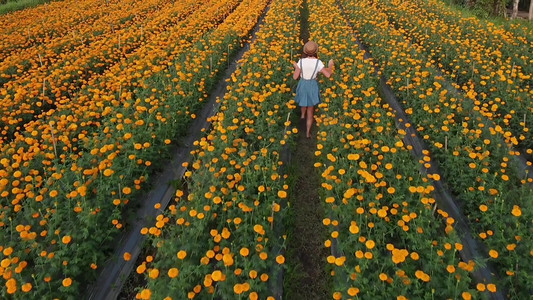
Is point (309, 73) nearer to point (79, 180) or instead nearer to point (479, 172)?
point (479, 172)

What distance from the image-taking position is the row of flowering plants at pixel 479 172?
3178 millimetres

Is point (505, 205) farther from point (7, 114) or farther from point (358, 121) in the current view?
point (7, 114)

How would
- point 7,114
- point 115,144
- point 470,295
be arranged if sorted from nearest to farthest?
point 470,295 < point 115,144 < point 7,114

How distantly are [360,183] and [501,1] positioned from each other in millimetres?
19237

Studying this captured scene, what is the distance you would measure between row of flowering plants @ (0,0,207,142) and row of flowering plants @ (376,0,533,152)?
7.85 metres

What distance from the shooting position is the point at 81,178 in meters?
4.02

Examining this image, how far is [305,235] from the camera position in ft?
13.6

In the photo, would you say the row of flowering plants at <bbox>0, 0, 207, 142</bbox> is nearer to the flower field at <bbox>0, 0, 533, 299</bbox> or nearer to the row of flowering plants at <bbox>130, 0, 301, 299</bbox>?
the flower field at <bbox>0, 0, 533, 299</bbox>

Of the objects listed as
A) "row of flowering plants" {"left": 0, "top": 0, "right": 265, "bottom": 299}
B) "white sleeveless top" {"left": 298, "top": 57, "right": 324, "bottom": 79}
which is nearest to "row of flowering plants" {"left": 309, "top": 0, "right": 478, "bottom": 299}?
"white sleeveless top" {"left": 298, "top": 57, "right": 324, "bottom": 79}

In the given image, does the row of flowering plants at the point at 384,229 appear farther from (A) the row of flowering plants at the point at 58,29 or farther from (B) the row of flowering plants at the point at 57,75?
(A) the row of flowering plants at the point at 58,29

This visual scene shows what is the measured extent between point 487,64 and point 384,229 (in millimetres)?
6127

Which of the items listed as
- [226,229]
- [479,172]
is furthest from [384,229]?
[479,172]

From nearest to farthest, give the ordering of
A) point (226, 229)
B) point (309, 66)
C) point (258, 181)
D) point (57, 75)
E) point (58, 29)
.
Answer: point (226, 229) < point (258, 181) < point (309, 66) < point (57, 75) < point (58, 29)

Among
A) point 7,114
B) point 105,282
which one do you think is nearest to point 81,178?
point 105,282
